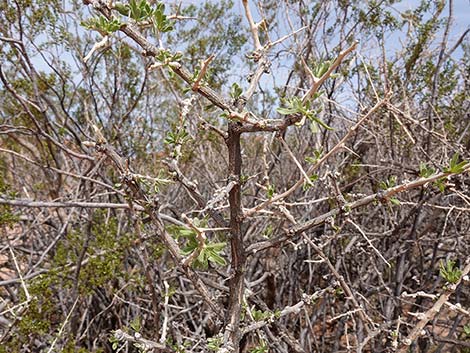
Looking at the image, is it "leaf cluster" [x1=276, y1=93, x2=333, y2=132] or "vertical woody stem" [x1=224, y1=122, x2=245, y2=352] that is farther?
"vertical woody stem" [x1=224, y1=122, x2=245, y2=352]

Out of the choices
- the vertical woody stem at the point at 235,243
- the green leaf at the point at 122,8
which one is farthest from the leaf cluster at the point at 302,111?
the green leaf at the point at 122,8

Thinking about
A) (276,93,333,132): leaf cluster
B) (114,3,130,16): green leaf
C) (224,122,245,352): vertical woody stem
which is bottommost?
(224,122,245,352): vertical woody stem

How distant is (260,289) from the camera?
3.01m

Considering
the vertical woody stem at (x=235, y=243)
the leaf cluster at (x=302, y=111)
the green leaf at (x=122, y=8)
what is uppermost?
the green leaf at (x=122, y=8)

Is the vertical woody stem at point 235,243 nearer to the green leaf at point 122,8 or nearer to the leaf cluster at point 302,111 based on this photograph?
the leaf cluster at point 302,111

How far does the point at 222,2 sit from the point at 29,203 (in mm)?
3638

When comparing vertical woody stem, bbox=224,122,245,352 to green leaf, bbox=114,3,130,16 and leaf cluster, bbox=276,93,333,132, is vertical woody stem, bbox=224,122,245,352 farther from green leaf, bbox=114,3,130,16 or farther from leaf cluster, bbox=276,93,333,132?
green leaf, bbox=114,3,130,16

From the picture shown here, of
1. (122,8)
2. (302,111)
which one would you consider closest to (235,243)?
(302,111)

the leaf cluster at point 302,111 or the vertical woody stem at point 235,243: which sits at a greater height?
the leaf cluster at point 302,111

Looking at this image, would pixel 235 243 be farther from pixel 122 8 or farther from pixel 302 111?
pixel 122 8

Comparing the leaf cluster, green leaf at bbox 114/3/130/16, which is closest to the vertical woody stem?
the leaf cluster

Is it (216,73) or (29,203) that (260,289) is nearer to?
(29,203)

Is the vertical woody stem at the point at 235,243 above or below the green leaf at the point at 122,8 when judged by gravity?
below

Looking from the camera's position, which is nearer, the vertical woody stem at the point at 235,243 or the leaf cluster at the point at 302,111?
the leaf cluster at the point at 302,111
